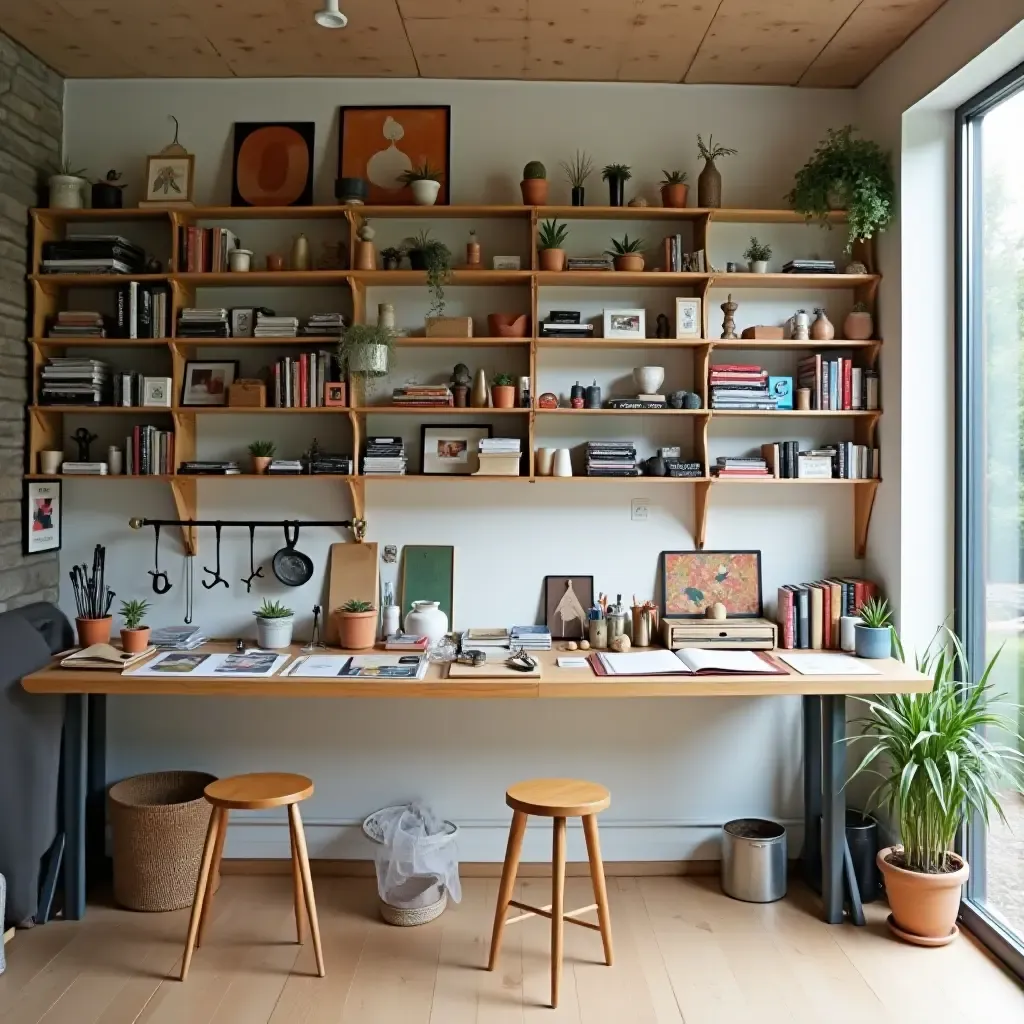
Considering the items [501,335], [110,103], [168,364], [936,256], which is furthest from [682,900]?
[110,103]

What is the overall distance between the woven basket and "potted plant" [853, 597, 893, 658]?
7.74 ft

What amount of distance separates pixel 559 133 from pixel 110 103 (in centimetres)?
174

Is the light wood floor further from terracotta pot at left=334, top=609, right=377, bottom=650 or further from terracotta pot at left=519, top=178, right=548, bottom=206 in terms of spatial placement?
terracotta pot at left=519, top=178, right=548, bottom=206

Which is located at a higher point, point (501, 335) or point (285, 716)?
point (501, 335)

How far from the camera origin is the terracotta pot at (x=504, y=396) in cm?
355

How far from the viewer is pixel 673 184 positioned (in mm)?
3582

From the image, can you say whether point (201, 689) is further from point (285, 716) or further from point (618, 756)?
point (618, 756)

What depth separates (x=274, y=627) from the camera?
3.58m

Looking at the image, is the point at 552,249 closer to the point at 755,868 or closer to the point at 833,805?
the point at 833,805

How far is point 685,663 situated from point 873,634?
0.68 metres

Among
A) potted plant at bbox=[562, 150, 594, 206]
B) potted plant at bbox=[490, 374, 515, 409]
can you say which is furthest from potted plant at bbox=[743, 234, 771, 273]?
potted plant at bbox=[490, 374, 515, 409]

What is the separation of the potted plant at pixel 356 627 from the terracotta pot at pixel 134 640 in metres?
0.67

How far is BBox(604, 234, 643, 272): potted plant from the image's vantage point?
11.7ft

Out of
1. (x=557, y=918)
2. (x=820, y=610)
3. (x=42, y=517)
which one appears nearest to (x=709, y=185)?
(x=820, y=610)
